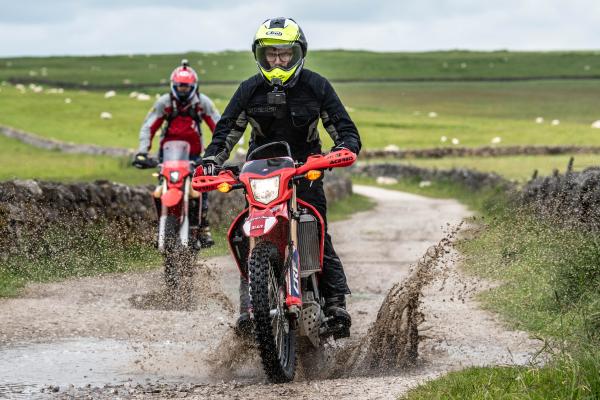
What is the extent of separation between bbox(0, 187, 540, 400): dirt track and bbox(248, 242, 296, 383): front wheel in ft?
0.66

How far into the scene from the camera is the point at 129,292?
1305 centimetres

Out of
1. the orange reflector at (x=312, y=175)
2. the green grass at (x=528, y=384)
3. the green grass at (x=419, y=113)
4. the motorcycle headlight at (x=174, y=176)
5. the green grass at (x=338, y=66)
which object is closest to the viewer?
the green grass at (x=528, y=384)

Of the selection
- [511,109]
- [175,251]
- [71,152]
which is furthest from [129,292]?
[511,109]

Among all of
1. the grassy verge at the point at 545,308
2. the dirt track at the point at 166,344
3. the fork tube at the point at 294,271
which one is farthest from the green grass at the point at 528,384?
the fork tube at the point at 294,271

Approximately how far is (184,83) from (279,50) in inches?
198

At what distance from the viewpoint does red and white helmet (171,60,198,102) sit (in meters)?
13.8

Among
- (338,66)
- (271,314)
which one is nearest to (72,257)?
(271,314)

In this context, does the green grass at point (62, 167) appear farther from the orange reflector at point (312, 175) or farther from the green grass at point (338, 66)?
the green grass at point (338, 66)

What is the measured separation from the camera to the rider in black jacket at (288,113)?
8.93 m

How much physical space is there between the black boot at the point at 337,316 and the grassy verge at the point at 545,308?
1554mm

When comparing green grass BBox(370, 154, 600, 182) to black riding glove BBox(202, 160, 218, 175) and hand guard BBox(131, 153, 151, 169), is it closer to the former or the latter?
hand guard BBox(131, 153, 151, 169)

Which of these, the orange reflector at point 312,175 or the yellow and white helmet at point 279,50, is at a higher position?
the yellow and white helmet at point 279,50

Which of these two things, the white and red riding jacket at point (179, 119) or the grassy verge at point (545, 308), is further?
the white and red riding jacket at point (179, 119)

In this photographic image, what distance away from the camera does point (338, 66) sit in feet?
440
